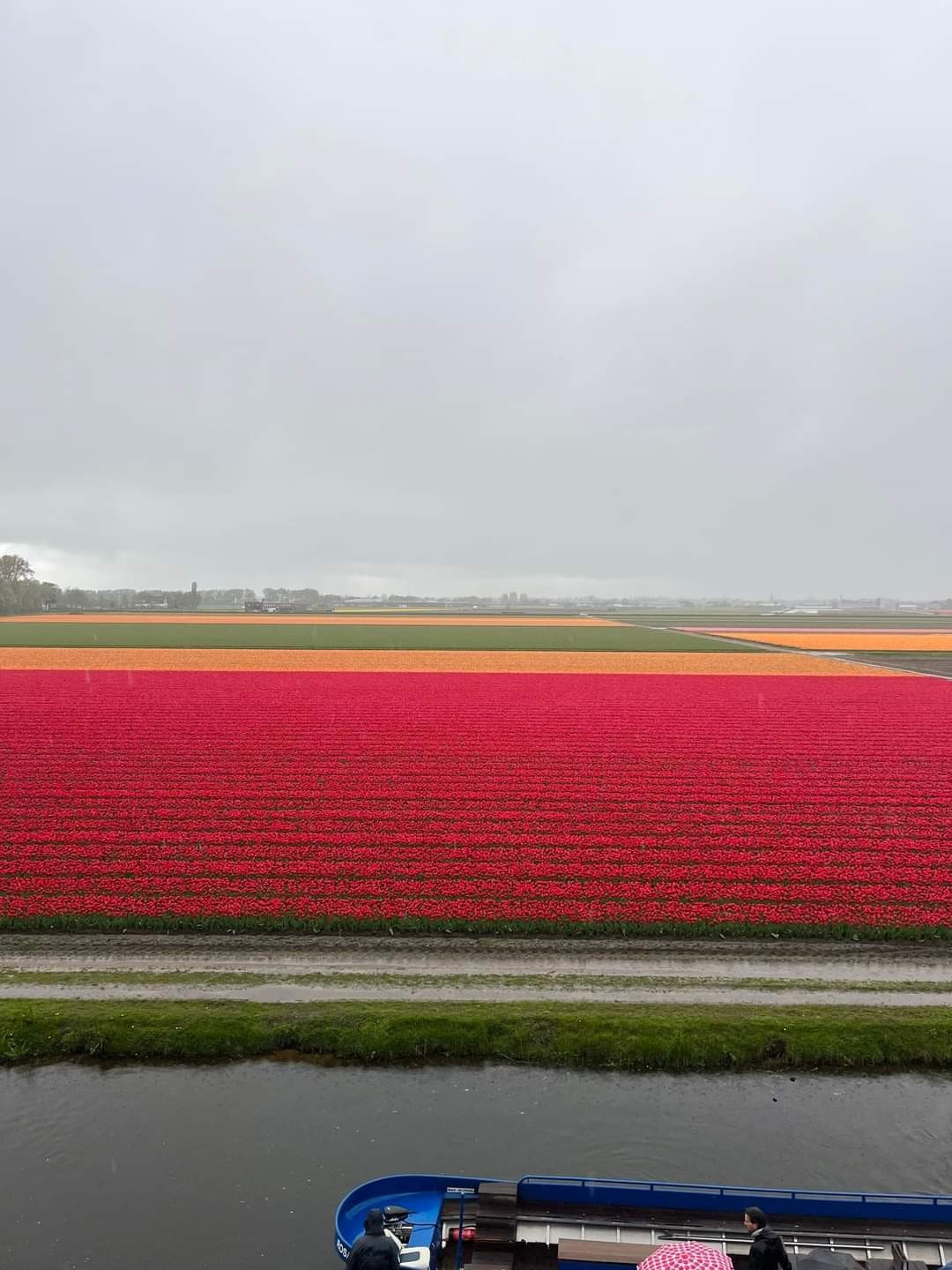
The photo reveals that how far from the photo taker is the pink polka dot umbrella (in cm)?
676

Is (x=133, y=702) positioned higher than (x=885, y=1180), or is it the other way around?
(x=133, y=702)

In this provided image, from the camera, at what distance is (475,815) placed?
20.1 metres

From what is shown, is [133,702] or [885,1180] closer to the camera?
[885,1180]

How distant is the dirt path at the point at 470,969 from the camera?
12.5 m

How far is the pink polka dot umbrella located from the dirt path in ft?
17.3

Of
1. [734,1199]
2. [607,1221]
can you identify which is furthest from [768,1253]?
[607,1221]

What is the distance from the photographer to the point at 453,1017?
Answer: 11547mm

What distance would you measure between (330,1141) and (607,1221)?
11.1 feet

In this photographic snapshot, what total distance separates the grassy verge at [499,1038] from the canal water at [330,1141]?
26 centimetres

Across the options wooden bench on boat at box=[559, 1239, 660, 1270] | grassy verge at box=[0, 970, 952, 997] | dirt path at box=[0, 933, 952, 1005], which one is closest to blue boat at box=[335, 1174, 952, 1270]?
wooden bench on boat at box=[559, 1239, 660, 1270]

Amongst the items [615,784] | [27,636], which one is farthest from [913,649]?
[27,636]

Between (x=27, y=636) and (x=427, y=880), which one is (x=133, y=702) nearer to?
(x=427, y=880)

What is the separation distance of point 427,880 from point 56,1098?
24.8ft

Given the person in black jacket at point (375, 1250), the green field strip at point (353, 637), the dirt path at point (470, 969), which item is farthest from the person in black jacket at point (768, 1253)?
the green field strip at point (353, 637)
